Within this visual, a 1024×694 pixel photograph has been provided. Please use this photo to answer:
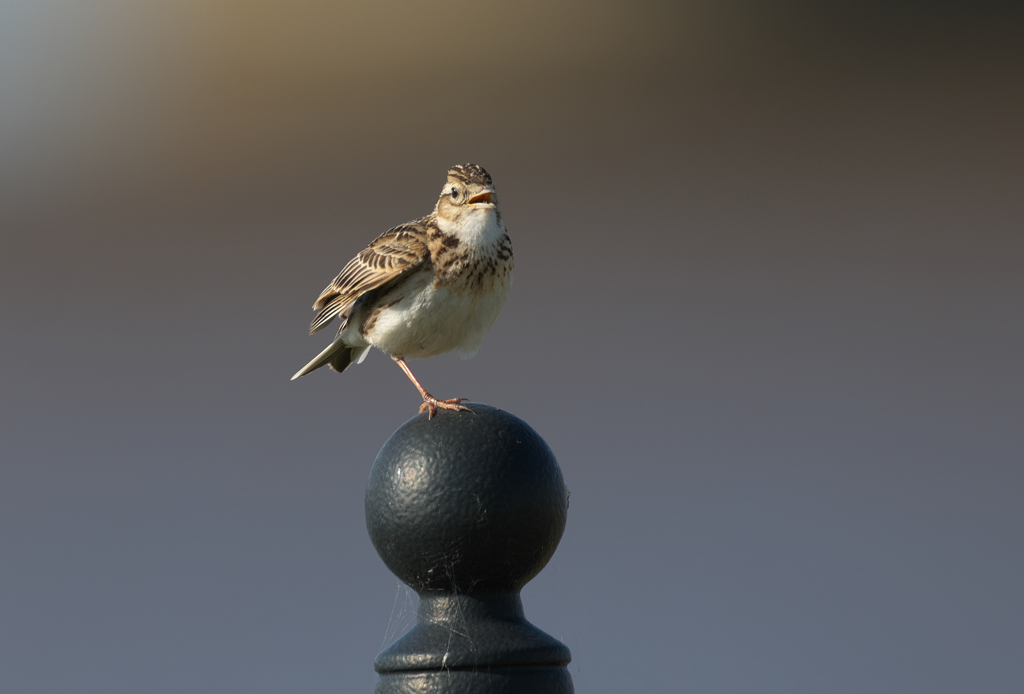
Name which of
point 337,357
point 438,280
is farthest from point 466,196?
point 337,357

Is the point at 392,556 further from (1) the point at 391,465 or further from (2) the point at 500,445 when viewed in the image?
(2) the point at 500,445

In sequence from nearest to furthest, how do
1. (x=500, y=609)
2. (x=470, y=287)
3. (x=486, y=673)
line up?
1. (x=486, y=673)
2. (x=500, y=609)
3. (x=470, y=287)

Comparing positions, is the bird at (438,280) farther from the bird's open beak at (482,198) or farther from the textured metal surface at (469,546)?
the textured metal surface at (469,546)

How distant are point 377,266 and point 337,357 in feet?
1.99

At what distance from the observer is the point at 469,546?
203 centimetres

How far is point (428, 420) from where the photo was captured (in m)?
2.20

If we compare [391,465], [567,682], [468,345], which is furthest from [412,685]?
[468,345]

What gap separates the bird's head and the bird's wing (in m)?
0.10

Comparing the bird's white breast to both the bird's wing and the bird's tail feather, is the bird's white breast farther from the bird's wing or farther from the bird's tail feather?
the bird's tail feather

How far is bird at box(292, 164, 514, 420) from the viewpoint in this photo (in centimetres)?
312

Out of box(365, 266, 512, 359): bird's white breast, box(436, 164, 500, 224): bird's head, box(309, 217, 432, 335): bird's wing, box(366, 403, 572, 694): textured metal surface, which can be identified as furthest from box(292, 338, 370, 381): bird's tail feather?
box(366, 403, 572, 694): textured metal surface

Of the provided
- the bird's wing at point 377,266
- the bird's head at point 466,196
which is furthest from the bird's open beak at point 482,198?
the bird's wing at point 377,266

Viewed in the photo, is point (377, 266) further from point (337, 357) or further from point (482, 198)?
point (337, 357)

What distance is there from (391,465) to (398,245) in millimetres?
1321
